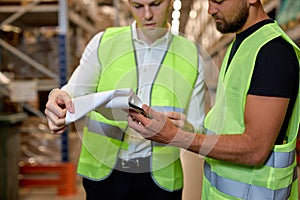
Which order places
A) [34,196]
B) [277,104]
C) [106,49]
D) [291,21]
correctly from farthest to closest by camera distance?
[34,196]
[291,21]
[106,49]
[277,104]

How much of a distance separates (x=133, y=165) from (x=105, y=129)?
0.14 meters

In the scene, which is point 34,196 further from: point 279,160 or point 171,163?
point 279,160

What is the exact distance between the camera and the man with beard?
92cm

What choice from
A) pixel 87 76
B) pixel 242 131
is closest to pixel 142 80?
pixel 87 76

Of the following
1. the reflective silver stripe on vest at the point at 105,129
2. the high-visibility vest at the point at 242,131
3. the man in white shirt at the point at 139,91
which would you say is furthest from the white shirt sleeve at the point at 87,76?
the high-visibility vest at the point at 242,131

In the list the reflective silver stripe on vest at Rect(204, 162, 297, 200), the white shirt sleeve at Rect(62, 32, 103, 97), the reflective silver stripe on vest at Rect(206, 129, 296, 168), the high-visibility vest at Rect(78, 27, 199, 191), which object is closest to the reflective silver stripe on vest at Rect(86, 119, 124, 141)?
the high-visibility vest at Rect(78, 27, 199, 191)

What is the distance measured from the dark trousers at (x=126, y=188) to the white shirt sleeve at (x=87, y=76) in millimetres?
292

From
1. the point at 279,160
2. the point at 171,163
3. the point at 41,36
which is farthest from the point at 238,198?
the point at 41,36

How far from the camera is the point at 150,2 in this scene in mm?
1038

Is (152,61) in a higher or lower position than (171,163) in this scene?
higher

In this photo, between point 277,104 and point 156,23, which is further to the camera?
point 156,23

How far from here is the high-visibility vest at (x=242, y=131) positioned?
98cm

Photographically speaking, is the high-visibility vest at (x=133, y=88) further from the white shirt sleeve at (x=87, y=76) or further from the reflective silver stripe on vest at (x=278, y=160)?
the reflective silver stripe on vest at (x=278, y=160)

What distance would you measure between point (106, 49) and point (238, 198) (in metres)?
0.58
